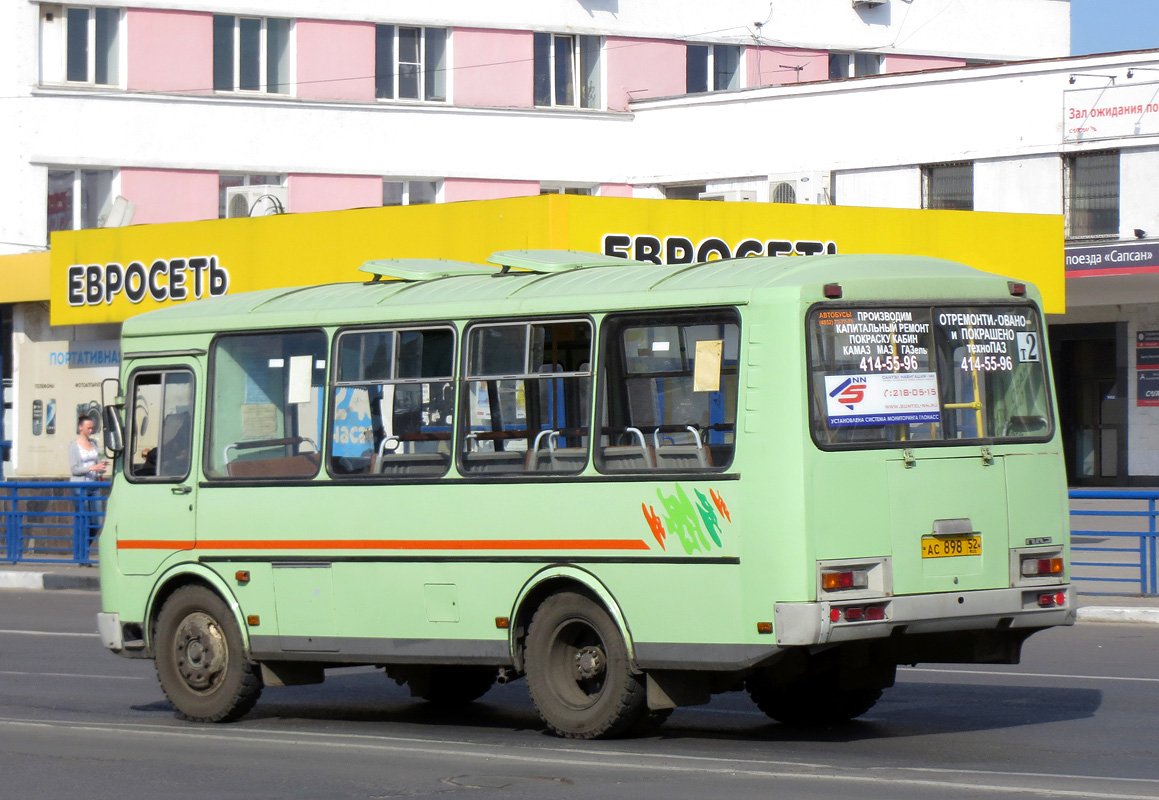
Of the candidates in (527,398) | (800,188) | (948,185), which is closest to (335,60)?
(800,188)

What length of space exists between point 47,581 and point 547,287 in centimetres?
1430

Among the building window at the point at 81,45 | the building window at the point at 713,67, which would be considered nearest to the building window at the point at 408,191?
the building window at the point at 81,45

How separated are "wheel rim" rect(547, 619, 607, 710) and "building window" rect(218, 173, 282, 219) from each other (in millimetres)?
27422

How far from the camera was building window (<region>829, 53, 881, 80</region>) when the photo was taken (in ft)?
135

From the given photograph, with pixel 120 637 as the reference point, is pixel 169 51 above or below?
above

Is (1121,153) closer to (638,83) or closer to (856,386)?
(638,83)

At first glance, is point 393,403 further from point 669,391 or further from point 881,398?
point 881,398

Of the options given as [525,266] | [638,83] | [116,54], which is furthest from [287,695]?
[638,83]

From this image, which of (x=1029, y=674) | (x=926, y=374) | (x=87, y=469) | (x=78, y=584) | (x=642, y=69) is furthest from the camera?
(x=642, y=69)

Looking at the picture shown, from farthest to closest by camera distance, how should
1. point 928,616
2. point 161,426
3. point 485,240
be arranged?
point 485,240 → point 161,426 → point 928,616

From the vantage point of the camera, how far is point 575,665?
991 centimetres

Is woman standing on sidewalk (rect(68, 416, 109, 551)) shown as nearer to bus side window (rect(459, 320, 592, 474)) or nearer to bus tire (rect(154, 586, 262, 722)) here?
bus tire (rect(154, 586, 262, 722))

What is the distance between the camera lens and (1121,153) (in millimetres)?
30859

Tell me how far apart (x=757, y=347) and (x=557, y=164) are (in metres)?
29.2
